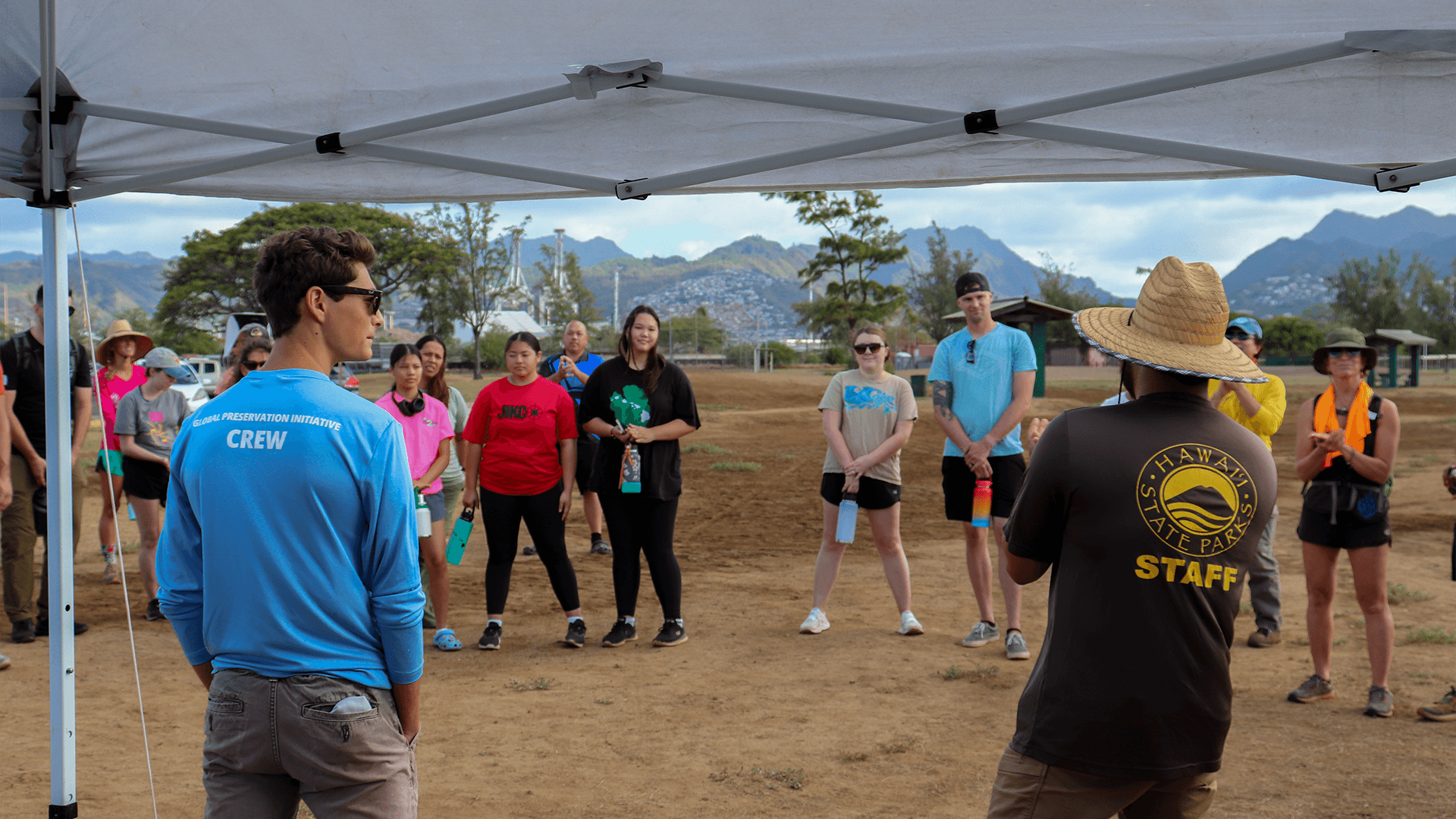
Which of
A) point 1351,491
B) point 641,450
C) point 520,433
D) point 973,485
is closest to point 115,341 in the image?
point 520,433

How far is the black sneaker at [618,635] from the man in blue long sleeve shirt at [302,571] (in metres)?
4.14

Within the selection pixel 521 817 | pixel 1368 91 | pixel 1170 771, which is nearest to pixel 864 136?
pixel 1368 91

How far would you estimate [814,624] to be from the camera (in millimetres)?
6461

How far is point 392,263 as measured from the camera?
147 feet

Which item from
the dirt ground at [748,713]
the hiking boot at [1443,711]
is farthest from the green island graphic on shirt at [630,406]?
the hiking boot at [1443,711]

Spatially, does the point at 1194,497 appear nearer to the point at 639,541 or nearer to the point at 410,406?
the point at 639,541

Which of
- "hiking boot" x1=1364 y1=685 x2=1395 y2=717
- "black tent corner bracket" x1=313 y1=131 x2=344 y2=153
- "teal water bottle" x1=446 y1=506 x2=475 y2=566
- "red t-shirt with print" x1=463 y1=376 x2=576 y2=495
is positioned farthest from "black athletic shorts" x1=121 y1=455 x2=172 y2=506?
"hiking boot" x1=1364 y1=685 x2=1395 y2=717

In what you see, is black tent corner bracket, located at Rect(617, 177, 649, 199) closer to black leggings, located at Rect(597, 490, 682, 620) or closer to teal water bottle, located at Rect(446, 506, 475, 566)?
black leggings, located at Rect(597, 490, 682, 620)

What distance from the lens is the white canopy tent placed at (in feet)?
9.77

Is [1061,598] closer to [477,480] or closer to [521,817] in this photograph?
[521,817]

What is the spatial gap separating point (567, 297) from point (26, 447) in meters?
63.5

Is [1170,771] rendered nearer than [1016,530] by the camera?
Yes

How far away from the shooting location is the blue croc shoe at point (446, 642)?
6066mm

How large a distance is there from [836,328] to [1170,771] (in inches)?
1556
